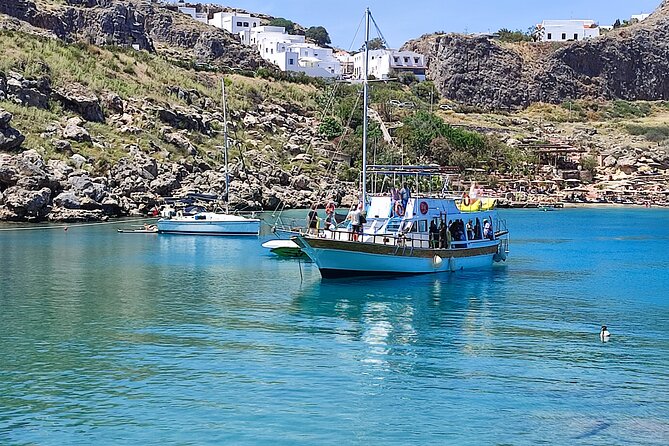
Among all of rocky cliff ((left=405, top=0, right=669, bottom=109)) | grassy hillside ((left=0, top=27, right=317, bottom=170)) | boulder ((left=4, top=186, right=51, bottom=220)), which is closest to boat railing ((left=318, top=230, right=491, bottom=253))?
boulder ((left=4, top=186, right=51, bottom=220))

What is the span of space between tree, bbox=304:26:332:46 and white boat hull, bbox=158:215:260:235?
460 feet

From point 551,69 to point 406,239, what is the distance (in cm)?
11355

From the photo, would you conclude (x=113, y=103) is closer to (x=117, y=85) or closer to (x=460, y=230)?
(x=117, y=85)

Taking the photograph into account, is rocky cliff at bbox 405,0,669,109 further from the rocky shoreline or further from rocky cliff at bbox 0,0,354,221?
the rocky shoreline

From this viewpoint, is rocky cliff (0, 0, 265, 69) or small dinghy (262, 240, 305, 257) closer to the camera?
small dinghy (262, 240, 305, 257)

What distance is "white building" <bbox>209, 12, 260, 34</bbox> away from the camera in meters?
155

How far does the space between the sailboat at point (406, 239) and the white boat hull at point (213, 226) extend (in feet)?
54.2

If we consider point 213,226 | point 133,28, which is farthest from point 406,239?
point 133,28

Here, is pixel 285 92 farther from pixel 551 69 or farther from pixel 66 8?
pixel 551 69

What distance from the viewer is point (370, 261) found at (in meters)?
33.1

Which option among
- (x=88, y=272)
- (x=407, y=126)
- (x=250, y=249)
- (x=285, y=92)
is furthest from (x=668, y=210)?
(x=88, y=272)

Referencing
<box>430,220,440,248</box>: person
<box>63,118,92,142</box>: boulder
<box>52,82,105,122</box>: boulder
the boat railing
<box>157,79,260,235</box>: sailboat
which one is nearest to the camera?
the boat railing

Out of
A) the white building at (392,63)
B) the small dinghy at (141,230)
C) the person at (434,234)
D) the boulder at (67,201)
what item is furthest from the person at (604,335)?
the white building at (392,63)

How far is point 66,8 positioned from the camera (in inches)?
4722
